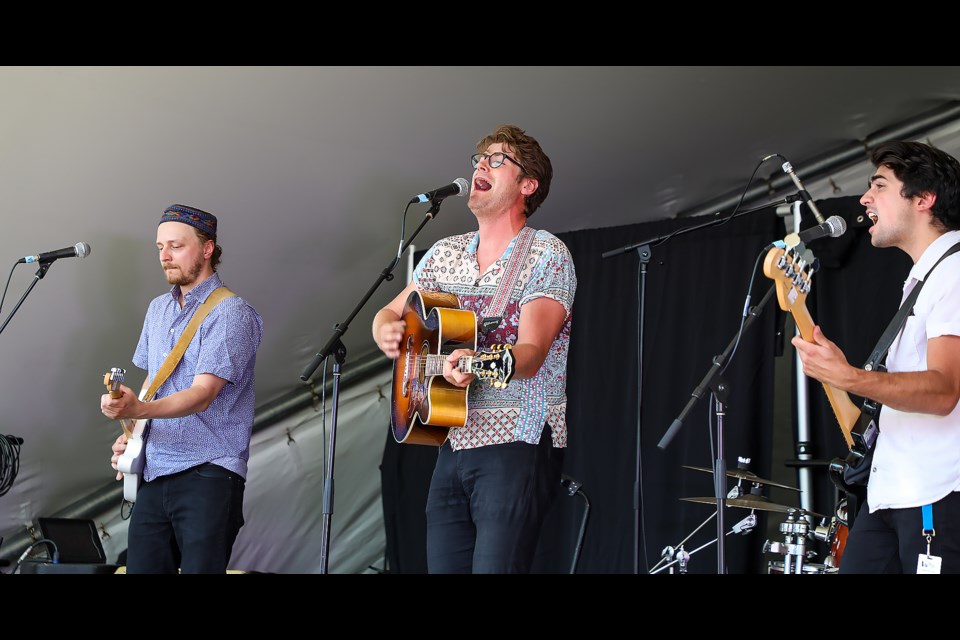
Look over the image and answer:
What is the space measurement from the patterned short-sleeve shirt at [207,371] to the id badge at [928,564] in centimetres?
206

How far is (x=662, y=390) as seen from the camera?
531 cm

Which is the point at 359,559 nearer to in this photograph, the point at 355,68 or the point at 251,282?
the point at 251,282

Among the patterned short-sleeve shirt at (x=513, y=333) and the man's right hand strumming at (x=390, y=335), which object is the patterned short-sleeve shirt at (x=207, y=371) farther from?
the patterned short-sleeve shirt at (x=513, y=333)

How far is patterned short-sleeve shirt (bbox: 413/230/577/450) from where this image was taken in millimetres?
2607

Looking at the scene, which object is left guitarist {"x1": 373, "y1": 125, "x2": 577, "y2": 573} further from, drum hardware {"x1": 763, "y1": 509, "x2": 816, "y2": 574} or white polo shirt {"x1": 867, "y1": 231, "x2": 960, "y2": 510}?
drum hardware {"x1": 763, "y1": 509, "x2": 816, "y2": 574}

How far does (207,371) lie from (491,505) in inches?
47.3

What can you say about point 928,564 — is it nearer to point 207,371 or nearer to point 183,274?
point 207,371

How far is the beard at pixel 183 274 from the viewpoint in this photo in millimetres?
3439

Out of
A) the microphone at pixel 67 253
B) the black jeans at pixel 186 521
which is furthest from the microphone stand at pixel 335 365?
Answer: the microphone at pixel 67 253

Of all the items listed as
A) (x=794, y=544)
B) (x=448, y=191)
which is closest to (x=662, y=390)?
(x=794, y=544)

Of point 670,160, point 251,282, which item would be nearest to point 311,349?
point 251,282

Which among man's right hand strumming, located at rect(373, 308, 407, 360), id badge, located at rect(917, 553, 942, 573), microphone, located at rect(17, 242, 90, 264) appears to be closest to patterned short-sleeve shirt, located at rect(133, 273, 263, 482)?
man's right hand strumming, located at rect(373, 308, 407, 360)

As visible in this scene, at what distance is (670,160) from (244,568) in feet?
11.4

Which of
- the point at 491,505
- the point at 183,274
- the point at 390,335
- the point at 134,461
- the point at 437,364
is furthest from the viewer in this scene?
the point at 183,274
